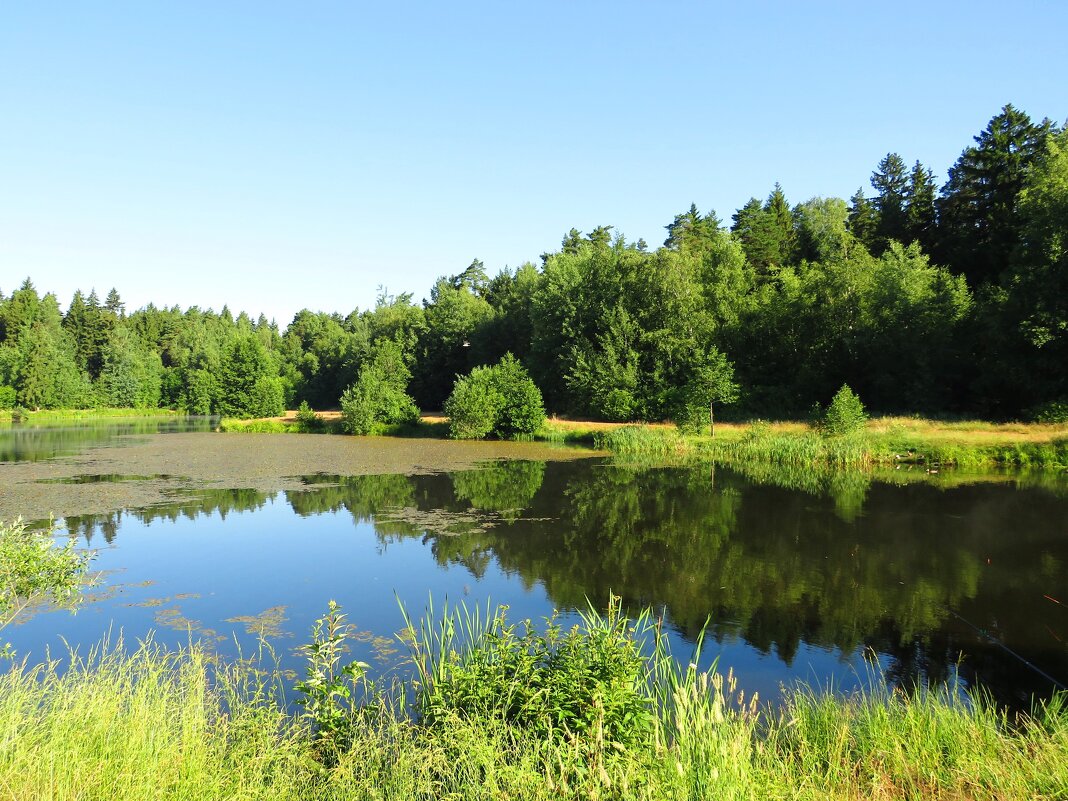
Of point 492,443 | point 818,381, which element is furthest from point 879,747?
point 818,381

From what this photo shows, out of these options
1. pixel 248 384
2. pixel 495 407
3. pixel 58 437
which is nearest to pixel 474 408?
pixel 495 407

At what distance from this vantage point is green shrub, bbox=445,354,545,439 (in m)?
40.3

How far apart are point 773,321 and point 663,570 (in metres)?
36.1

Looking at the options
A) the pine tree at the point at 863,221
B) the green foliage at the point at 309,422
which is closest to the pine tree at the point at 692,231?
the pine tree at the point at 863,221

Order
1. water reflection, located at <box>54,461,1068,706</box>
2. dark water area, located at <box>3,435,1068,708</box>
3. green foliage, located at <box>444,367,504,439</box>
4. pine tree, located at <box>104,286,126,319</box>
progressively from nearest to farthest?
dark water area, located at <box>3,435,1068,708</box>
water reflection, located at <box>54,461,1068,706</box>
green foliage, located at <box>444,367,504,439</box>
pine tree, located at <box>104,286,126,319</box>

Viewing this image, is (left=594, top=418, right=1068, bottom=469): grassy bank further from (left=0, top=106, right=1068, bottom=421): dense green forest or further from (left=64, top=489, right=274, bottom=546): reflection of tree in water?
(left=64, top=489, right=274, bottom=546): reflection of tree in water

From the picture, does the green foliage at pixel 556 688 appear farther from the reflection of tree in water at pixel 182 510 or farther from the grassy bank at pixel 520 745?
A: the reflection of tree in water at pixel 182 510

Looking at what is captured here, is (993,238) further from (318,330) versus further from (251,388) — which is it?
(318,330)

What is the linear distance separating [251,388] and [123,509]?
45483mm

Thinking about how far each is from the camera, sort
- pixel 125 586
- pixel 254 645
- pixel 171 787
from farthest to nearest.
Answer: pixel 125 586 → pixel 254 645 → pixel 171 787

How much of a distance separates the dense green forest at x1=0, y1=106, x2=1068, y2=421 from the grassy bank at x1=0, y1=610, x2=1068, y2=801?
29.2 meters

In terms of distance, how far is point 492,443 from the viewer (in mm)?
38844

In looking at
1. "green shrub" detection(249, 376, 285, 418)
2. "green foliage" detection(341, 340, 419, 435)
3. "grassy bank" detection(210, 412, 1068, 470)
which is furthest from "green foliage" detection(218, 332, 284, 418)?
"grassy bank" detection(210, 412, 1068, 470)

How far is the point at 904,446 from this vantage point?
27625 mm
